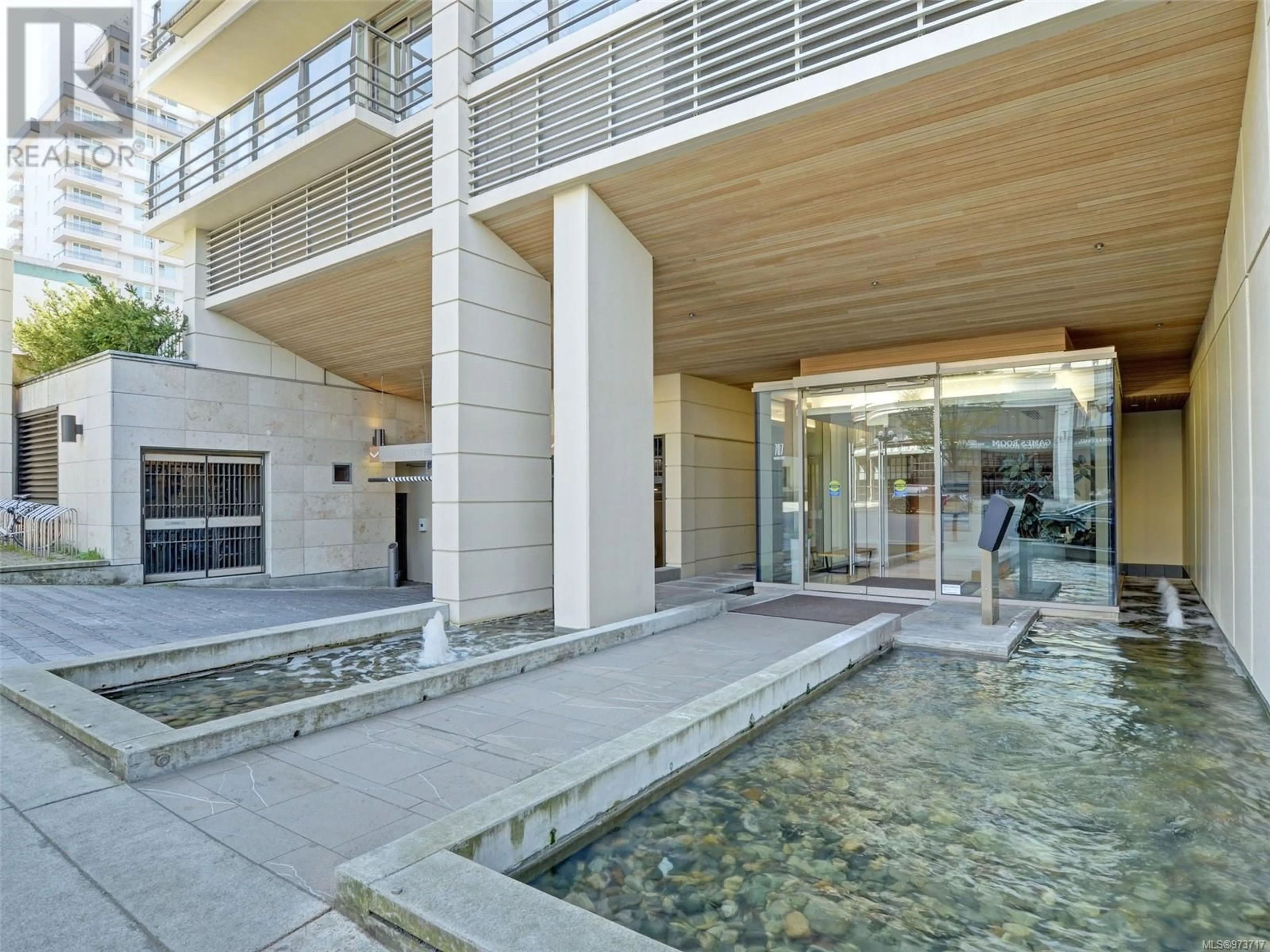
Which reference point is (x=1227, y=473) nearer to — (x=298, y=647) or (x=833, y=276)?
(x=833, y=276)

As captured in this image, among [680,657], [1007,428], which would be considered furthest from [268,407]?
[1007,428]

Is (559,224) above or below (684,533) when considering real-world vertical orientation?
above

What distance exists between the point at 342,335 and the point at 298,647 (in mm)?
7042

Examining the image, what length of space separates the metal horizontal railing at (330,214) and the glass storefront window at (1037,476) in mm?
7411

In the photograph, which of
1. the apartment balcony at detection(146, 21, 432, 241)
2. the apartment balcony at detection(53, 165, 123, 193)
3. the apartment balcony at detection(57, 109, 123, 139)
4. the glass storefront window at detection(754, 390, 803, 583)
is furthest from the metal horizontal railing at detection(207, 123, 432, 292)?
the apartment balcony at detection(53, 165, 123, 193)

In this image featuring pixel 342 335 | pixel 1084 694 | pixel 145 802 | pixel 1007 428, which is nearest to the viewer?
pixel 145 802

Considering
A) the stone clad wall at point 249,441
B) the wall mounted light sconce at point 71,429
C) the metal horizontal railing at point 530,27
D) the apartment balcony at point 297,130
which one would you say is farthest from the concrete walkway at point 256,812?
the wall mounted light sconce at point 71,429

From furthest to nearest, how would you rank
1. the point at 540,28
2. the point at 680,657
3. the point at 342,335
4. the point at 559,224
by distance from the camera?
1. the point at 342,335
2. the point at 540,28
3. the point at 559,224
4. the point at 680,657

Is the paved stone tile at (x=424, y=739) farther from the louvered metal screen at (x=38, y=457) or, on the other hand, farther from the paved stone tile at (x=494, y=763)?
the louvered metal screen at (x=38, y=457)

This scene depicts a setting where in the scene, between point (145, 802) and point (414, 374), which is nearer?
point (145, 802)

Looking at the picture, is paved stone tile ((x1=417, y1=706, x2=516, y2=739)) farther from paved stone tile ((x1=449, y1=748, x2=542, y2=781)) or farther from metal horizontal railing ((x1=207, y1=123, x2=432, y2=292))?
metal horizontal railing ((x1=207, y1=123, x2=432, y2=292))

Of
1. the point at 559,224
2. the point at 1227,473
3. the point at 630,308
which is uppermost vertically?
the point at 559,224

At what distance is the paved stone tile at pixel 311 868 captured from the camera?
259cm

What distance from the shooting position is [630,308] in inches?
312
